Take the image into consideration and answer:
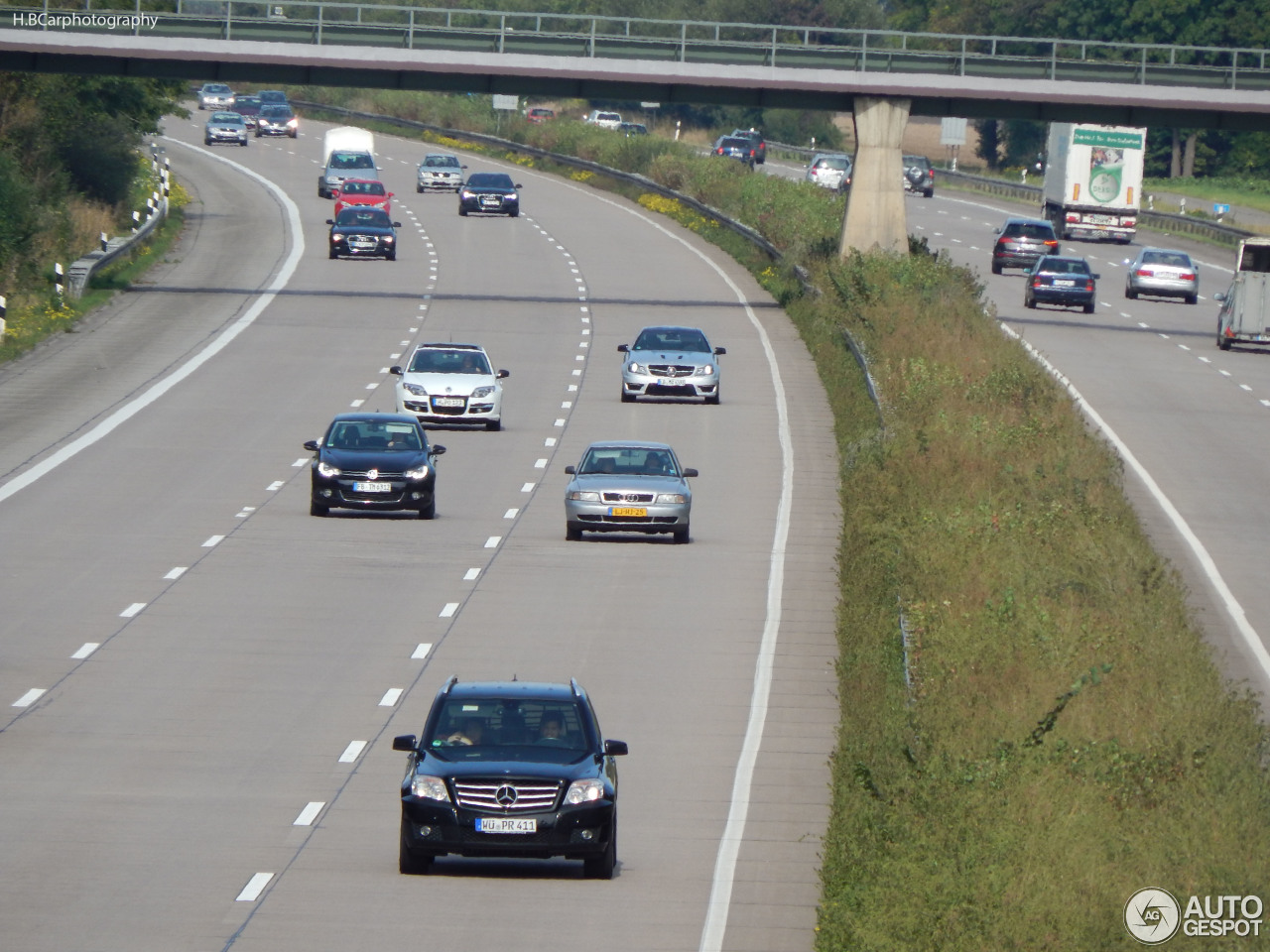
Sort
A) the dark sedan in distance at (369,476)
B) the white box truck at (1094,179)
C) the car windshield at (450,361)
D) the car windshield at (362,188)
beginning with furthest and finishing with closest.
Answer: the white box truck at (1094,179) → the car windshield at (362,188) → the car windshield at (450,361) → the dark sedan in distance at (369,476)

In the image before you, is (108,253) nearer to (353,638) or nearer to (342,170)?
(342,170)

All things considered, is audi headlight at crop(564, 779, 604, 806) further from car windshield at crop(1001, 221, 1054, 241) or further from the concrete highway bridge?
car windshield at crop(1001, 221, 1054, 241)

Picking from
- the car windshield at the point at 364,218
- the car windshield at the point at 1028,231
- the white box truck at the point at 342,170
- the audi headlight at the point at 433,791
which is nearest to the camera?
the audi headlight at the point at 433,791

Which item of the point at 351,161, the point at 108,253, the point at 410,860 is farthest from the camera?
the point at 351,161

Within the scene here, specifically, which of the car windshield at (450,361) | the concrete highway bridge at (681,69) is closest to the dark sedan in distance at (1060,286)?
the concrete highway bridge at (681,69)

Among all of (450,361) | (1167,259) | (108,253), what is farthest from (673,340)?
(1167,259)

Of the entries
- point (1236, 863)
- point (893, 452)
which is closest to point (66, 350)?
point (893, 452)

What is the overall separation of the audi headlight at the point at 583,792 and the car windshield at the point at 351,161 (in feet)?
224

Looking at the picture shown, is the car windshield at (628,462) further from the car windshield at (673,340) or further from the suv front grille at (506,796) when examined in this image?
the suv front grille at (506,796)

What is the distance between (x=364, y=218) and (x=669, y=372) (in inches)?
1017

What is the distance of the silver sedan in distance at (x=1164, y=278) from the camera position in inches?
2672

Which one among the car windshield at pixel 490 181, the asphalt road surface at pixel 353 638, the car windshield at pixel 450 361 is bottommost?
the asphalt road surface at pixel 353 638

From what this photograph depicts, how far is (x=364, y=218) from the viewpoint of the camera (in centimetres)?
6694

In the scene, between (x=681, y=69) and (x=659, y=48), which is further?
(x=659, y=48)
